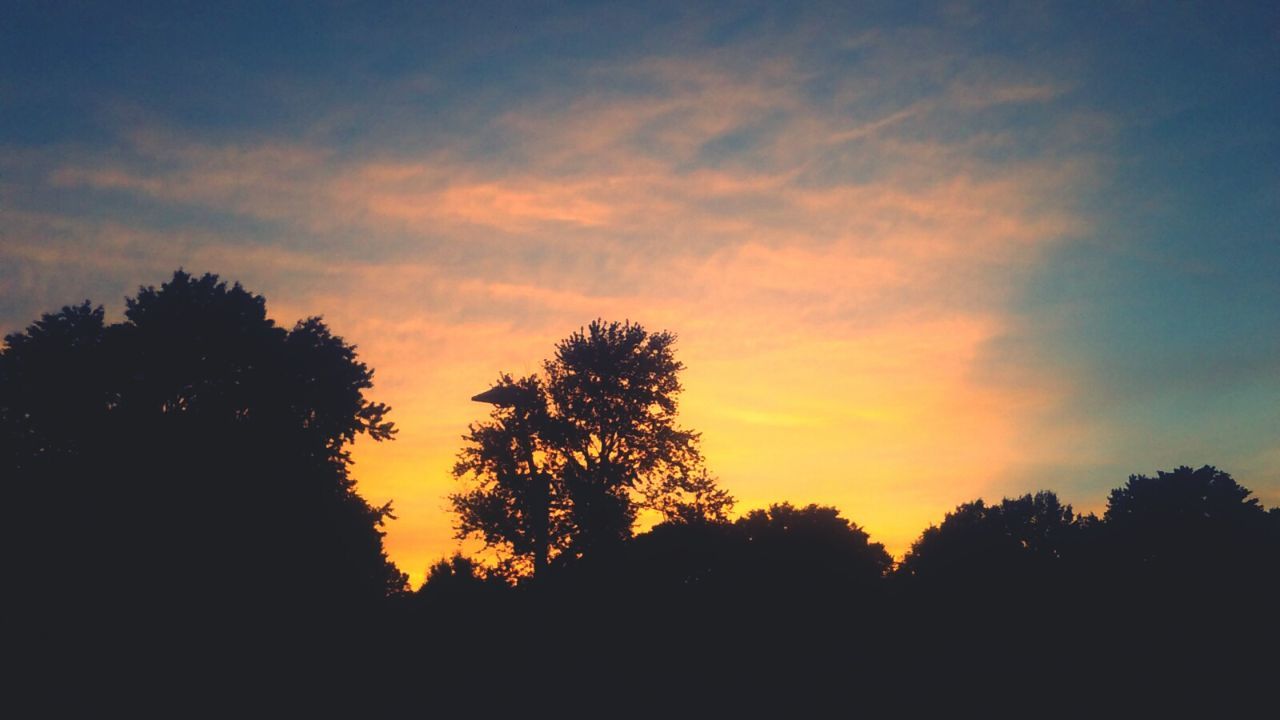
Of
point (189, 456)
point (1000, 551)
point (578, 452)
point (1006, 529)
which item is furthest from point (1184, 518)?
point (189, 456)

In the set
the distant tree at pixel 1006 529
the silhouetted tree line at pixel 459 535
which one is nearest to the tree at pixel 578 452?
the silhouetted tree line at pixel 459 535

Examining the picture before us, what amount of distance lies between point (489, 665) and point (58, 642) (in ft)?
50.9

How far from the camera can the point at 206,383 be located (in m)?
33.2

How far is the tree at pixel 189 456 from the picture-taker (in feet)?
90.1

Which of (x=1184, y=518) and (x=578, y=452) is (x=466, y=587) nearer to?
(x=578, y=452)

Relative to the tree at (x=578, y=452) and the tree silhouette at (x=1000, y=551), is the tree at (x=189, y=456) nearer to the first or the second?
the tree at (x=578, y=452)

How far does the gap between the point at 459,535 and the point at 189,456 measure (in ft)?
47.4

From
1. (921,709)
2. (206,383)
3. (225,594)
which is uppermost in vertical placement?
(206,383)

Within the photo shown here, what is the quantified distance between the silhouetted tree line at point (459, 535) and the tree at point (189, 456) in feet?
0.32

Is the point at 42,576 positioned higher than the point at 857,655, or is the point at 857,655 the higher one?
the point at 42,576

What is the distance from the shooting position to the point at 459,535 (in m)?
39.2

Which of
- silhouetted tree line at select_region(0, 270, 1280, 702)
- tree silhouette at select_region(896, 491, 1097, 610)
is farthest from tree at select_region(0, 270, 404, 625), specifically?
tree silhouette at select_region(896, 491, 1097, 610)

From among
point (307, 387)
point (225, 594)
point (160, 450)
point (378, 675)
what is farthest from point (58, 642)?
point (307, 387)

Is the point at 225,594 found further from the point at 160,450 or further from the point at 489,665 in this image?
the point at 489,665
